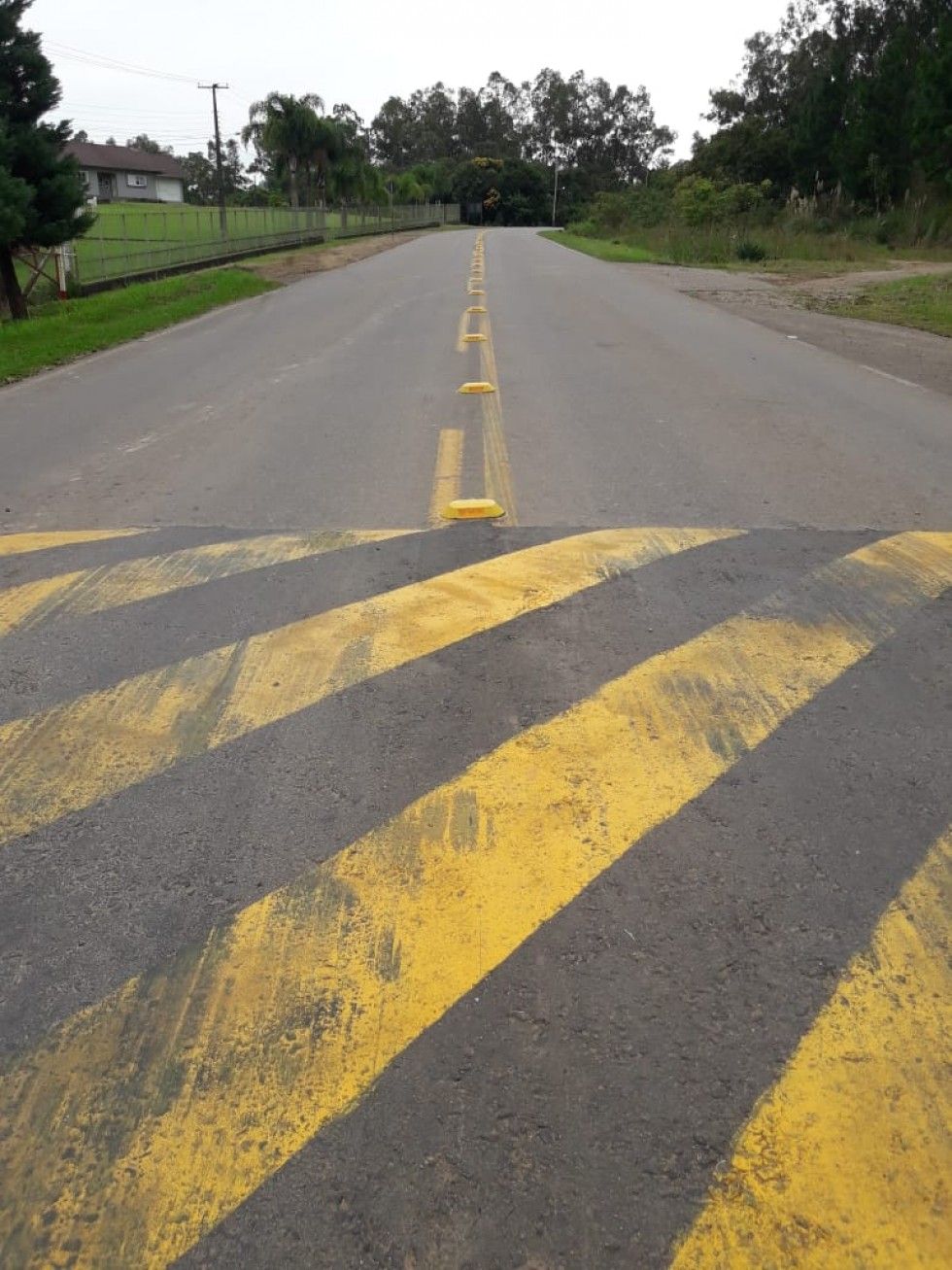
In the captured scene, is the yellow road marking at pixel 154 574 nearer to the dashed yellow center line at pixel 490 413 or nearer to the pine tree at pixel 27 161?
the dashed yellow center line at pixel 490 413

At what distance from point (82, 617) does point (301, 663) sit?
1.21 meters

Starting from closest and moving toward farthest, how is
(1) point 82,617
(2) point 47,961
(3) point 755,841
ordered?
(2) point 47,961 → (3) point 755,841 → (1) point 82,617

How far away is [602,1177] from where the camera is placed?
1943mm

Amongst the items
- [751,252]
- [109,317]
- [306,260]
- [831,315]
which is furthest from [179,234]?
[831,315]

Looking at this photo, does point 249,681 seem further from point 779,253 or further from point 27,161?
point 779,253

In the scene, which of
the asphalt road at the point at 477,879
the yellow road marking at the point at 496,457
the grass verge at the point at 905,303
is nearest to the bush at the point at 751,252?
the grass verge at the point at 905,303

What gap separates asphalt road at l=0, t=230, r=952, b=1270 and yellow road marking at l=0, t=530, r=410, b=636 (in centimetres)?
3

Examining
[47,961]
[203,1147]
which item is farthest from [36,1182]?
[47,961]

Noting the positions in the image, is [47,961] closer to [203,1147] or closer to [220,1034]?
[220,1034]

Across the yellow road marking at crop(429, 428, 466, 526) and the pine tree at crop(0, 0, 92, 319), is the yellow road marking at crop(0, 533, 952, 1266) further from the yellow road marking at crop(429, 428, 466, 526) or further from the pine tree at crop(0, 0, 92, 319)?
the pine tree at crop(0, 0, 92, 319)

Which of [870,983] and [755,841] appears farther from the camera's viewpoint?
[755,841]

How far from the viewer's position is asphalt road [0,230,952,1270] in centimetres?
192

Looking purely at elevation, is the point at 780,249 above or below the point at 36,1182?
above

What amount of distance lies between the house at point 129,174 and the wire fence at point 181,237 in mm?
34202
